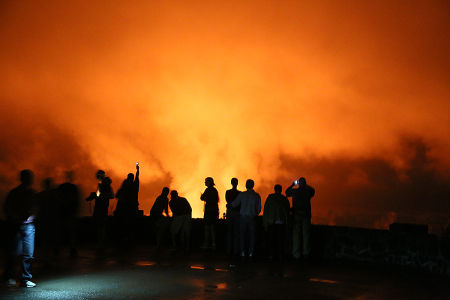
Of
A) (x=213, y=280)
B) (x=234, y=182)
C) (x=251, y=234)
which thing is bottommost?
(x=213, y=280)

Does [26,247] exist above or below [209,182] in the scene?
below

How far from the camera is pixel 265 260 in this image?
14.0m

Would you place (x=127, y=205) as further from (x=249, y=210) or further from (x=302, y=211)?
(x=302, y=211)

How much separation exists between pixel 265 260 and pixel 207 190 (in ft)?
8.33

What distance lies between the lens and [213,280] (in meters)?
10.3

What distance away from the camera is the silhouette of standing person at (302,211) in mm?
14328

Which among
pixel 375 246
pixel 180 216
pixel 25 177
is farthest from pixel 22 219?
pixel 375 246

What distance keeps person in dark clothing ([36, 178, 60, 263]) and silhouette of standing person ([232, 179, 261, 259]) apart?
170 inches

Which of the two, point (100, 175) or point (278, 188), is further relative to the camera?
point (100, 175)

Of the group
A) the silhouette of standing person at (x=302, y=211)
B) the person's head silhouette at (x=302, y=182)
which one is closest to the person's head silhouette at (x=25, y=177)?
the silhouette of standing person at (x=302, y=211)

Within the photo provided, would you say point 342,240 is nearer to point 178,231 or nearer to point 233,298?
point 178,231

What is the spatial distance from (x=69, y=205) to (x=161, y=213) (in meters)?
3.65

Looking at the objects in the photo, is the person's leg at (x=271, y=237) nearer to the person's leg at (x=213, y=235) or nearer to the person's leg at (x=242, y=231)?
the person's leg at (x=242, y=231)

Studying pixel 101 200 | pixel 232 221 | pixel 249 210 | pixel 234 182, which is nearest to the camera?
pixel 249 210
